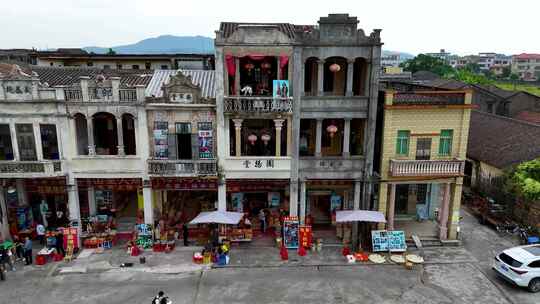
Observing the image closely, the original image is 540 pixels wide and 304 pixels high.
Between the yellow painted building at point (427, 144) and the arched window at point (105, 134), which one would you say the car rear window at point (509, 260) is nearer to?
the yellow painted building at point (427, 144)

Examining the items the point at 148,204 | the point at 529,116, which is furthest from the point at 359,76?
the point at 529,116

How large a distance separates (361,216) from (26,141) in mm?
23455

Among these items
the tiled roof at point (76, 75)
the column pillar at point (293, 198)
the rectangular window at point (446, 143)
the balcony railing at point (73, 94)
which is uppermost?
the tiled roof at point (76, 75)

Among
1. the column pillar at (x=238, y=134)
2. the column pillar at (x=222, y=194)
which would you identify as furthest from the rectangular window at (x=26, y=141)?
the column pillar at (x=238, y=134)

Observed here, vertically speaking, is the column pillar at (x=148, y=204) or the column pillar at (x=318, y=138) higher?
the column pillar at (x=318, y=138)

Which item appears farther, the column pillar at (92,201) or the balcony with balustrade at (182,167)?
the column pillar at (92,201)

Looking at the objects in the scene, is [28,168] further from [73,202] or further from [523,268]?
[523,268]

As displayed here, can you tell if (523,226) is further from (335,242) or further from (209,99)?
(209,99)

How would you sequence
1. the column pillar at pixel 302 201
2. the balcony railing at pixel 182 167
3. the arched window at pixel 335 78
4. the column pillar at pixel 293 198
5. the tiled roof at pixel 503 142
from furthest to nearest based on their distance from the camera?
the tiled roof at pixel 503 142, the arched window at pixel 335 78, the column pillar at pixel 302 201, the column pillar at pixel 293 198, the balcony railing at pixel 182 167

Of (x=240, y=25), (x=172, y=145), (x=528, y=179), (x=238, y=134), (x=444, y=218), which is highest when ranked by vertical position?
(x=240, y=25)

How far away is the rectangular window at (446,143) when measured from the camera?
88.4 ft

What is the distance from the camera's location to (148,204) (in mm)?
26938

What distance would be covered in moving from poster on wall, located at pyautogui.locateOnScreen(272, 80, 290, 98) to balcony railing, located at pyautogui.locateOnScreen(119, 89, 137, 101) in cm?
946

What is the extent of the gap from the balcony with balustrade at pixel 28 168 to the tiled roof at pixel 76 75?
613cm
